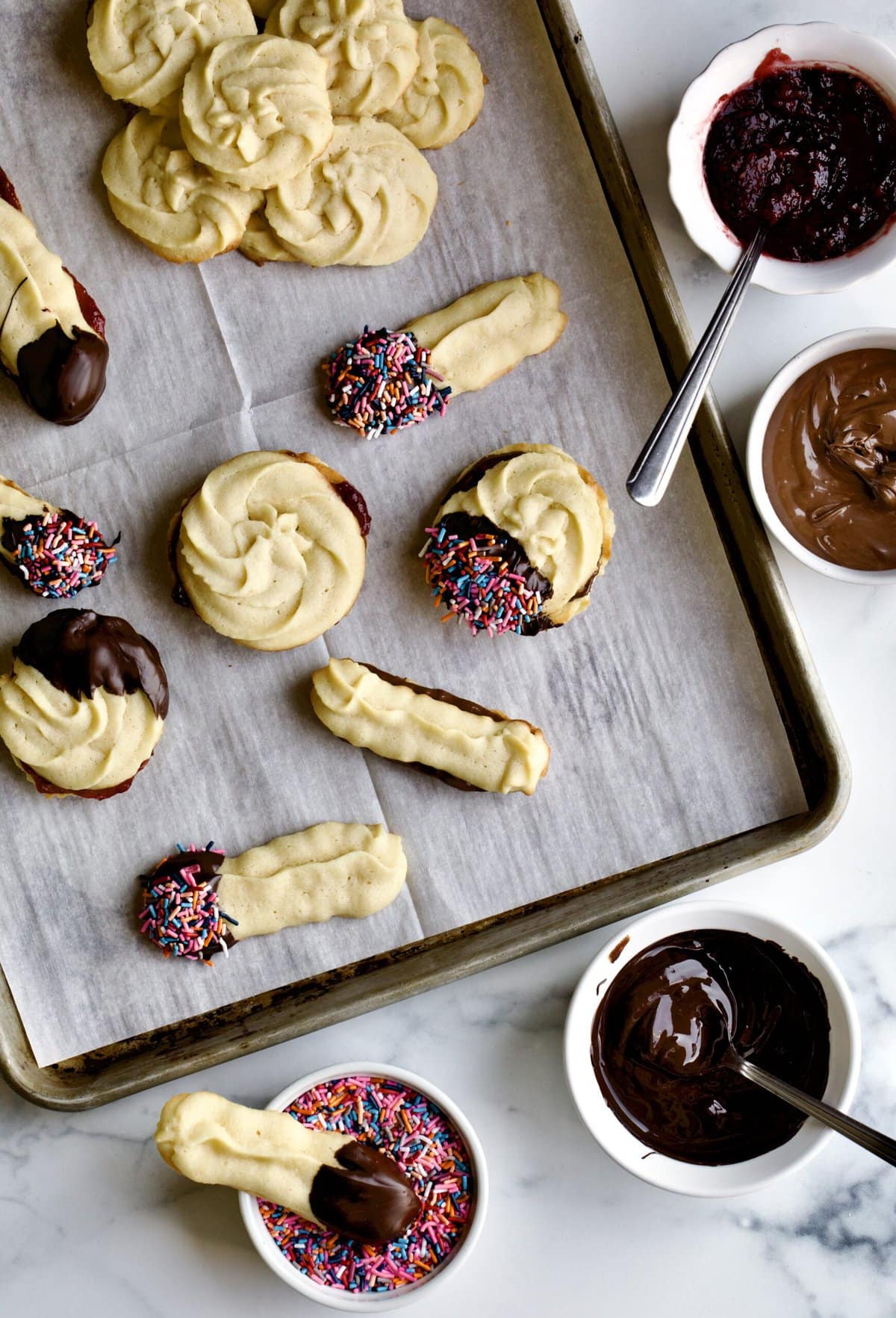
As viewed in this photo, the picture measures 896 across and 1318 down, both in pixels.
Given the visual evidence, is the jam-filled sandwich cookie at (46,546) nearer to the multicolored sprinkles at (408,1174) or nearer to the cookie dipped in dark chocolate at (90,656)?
the cookie dipped in dark chocolate at (90,656)

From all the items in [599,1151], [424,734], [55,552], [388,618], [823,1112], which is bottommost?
[599,1151]

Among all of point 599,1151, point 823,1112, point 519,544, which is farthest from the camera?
point 599,1151

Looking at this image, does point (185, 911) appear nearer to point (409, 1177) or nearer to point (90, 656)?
point (90, 656)

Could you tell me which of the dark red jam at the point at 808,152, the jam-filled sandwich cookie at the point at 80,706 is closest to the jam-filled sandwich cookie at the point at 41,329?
the jam-filled sandwich cookie at the point at 80,706

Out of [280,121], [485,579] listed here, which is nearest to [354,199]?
[280,121]

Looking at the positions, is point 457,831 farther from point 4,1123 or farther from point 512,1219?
point 4,1123

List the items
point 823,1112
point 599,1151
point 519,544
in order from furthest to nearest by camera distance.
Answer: point 599,1151
point 519,544
point 823,1112
